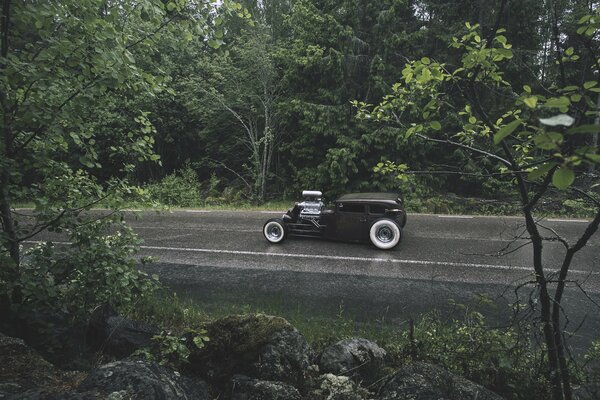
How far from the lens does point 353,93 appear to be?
15812 mm

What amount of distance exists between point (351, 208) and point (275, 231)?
1993 millimetres

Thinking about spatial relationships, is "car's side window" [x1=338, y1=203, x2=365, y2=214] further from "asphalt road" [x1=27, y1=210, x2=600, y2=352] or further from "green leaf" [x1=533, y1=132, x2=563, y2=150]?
"green leaf" [x1=533, y1=132, x2=563, y2=150]

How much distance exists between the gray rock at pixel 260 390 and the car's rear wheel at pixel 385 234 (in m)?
Result: 5.34

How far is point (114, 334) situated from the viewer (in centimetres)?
368

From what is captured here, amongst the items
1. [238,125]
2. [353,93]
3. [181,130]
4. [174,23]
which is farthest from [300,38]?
[174,23]

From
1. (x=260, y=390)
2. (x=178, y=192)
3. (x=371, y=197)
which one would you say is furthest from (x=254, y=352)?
(x=178, y=192)

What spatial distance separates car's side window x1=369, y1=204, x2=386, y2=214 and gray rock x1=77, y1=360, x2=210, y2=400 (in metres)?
5.99

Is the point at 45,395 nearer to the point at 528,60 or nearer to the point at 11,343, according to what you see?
the point at 11,343

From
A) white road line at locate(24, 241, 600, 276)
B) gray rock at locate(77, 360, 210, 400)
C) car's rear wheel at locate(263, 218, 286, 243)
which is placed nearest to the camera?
gray rock at locate(77, 360, 210, 400)

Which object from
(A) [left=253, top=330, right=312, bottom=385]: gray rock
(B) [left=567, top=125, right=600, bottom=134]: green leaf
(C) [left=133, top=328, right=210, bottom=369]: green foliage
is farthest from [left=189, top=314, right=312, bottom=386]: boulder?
(B) [left=567, top=125, right=600, bottom=134]: green leaf

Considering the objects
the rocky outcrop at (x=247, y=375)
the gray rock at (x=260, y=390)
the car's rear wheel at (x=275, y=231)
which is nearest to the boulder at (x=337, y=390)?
the rocky outcrop at (x=247, y=375)

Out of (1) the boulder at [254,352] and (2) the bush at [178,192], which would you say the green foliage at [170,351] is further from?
(2) the bush at [178,192]

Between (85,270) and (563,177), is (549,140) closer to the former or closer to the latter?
(563,177)

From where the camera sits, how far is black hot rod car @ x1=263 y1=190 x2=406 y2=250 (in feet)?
26.5
